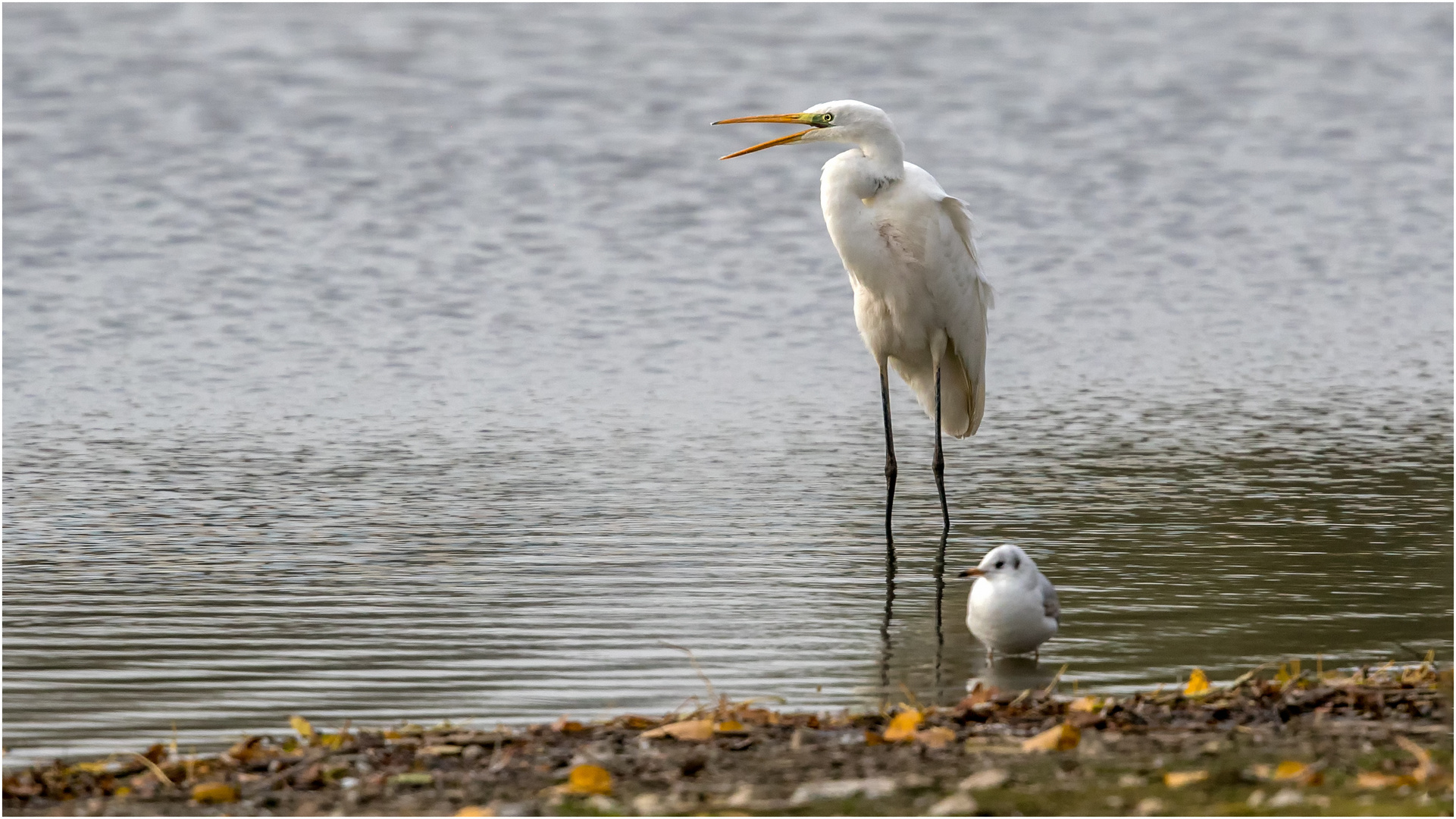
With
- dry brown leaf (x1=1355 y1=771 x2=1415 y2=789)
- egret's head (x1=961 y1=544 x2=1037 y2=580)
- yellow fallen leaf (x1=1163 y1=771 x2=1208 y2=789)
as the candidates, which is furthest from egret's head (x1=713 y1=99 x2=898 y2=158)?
dry brown leaf (x1=1355 y1=771 x2=1415 y2=789)

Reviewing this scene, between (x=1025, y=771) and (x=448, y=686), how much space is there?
2.32 m

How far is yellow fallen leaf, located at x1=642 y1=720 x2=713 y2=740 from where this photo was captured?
220 inches

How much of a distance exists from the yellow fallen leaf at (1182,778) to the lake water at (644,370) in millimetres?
1719

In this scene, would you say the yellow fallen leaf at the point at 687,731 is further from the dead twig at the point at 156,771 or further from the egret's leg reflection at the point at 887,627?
the dead twig at the point at 156,771

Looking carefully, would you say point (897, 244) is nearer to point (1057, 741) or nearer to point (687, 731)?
point (687, 731)

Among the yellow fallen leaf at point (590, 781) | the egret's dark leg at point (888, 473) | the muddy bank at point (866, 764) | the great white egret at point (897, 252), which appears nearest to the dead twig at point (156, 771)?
the muddy bank at point (866, 764)

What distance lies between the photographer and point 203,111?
98.9 ft

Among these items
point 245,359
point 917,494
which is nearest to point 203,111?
point 245,359

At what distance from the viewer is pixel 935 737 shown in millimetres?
5449

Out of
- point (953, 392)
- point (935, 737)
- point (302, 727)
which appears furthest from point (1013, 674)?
point (953, 392)

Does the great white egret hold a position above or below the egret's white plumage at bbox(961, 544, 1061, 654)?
above

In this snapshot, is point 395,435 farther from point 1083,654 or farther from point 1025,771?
point 1025,771

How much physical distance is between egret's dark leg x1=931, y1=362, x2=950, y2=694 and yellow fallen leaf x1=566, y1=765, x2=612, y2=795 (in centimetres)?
195

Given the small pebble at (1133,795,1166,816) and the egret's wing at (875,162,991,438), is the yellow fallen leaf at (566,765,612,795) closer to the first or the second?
the small pebble at (1133,795,1166,816)
